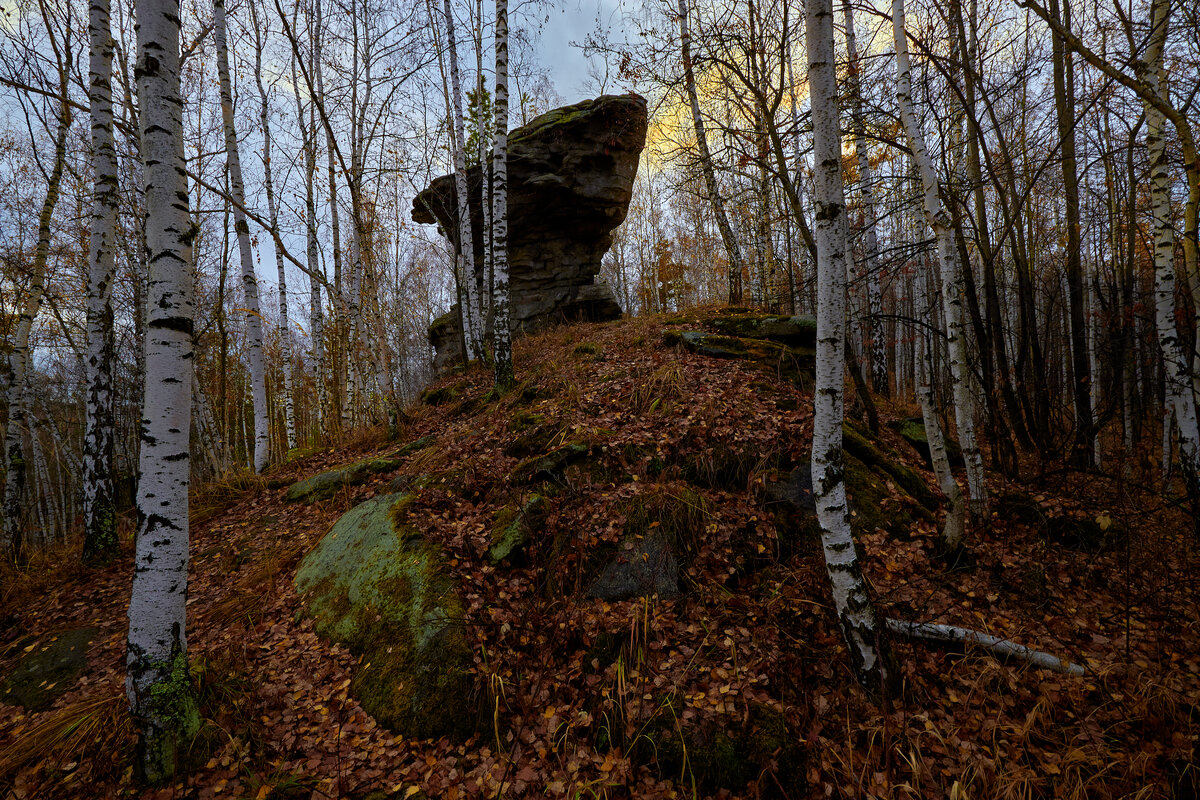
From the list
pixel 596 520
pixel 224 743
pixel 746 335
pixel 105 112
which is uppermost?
pixel 105 112

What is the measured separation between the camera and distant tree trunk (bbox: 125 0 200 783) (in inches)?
112

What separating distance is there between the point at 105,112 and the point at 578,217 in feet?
39.9

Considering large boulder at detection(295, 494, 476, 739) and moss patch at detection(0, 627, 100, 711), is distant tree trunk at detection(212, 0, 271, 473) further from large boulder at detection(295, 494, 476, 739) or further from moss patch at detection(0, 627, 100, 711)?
large boulder at detection(295, 494, 476, 739)

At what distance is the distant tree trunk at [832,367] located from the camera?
3021mm

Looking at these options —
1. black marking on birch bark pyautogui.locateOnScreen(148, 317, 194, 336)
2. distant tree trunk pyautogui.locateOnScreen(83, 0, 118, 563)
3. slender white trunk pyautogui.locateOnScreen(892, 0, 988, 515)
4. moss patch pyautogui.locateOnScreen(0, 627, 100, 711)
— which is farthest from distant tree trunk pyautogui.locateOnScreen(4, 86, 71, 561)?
slender white trunk pyautogui.locateOnScreen(892, 0, 988, 515)

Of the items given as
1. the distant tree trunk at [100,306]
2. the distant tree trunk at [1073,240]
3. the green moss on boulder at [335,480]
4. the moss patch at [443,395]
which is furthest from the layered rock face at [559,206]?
the distant tree trunk at [1073,240]

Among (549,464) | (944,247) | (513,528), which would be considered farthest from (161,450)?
(944,247)

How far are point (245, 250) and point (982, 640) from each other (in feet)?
39.6

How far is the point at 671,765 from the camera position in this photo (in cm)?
290

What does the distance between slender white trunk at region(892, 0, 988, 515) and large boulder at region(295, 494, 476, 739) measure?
5239mm

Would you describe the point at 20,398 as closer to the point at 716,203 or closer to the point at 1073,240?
the point at 716,203

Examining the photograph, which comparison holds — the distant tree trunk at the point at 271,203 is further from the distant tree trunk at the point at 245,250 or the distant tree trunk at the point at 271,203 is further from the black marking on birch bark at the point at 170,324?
the black marking on birch bark at the point at 170,324

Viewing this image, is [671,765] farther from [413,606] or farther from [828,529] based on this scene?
[413,606]

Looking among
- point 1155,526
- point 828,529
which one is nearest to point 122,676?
point 828,529
